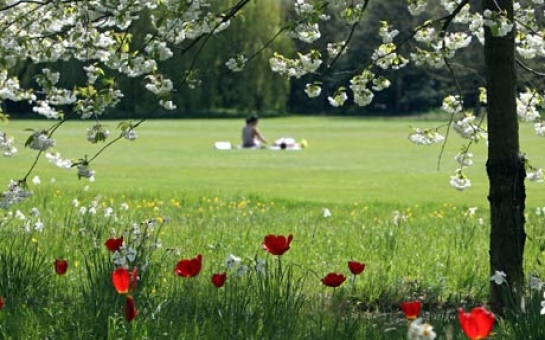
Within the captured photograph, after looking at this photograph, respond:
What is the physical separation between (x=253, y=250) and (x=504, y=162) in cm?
293

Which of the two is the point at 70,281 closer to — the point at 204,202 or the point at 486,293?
the point at 486,293

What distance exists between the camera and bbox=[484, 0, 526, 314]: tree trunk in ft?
20.0

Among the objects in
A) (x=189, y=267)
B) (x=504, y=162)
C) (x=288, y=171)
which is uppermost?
(x=504, y=162)

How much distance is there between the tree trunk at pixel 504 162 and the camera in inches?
240

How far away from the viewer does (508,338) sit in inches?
186

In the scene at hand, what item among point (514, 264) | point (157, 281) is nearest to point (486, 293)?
point (514, 264)

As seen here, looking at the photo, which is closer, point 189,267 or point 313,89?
point 189,267

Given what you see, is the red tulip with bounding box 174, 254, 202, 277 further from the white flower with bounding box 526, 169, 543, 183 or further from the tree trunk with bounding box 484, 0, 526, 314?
the white flower with bounding box 526, 169, 543, 183

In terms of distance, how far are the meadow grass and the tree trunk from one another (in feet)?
0.93

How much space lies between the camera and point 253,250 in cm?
858

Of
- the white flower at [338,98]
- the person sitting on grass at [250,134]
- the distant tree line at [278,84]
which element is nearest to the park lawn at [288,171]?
the person sitting on grass at [250,134]

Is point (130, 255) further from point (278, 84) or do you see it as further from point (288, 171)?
point (278, 84)

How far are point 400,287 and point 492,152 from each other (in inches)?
53.8

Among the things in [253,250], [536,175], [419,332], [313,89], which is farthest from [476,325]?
[253,250]
